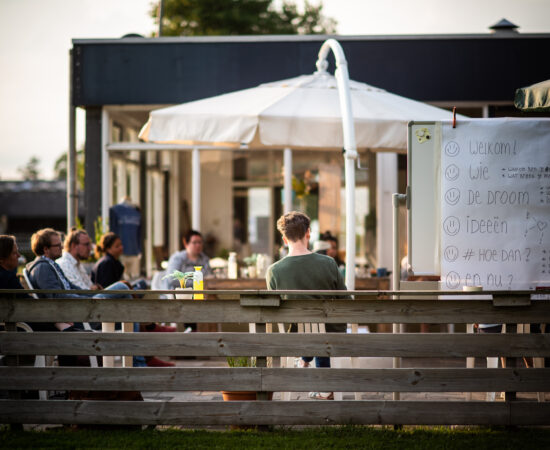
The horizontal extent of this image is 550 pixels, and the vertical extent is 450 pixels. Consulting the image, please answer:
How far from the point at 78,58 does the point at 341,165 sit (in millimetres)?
4345

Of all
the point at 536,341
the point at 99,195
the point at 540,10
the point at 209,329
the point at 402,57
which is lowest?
the point at 209,329

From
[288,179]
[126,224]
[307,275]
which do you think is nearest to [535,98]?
[307,275]

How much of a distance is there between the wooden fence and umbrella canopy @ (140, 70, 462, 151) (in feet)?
6.56

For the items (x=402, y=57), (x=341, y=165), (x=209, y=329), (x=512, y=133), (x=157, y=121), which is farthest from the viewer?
(x=341, y=165)

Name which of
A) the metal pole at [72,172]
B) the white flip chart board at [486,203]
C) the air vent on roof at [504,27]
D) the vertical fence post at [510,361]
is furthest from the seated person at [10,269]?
the air vent on roof at [504,27]

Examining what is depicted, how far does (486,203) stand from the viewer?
4.84 metres

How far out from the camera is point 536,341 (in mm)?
4230

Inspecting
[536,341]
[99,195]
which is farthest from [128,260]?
[536,341]

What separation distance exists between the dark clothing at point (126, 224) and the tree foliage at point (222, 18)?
17120mm

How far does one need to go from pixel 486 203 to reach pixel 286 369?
175cm

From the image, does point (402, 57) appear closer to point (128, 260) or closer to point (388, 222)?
point (388, 222)

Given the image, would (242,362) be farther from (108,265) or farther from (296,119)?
(108,265)

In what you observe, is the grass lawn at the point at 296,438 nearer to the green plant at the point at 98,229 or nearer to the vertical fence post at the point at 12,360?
the vertical fence post at the point at 12,360

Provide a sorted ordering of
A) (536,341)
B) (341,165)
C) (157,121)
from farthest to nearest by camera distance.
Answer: (341,165) < (157,121) < (536,341)
